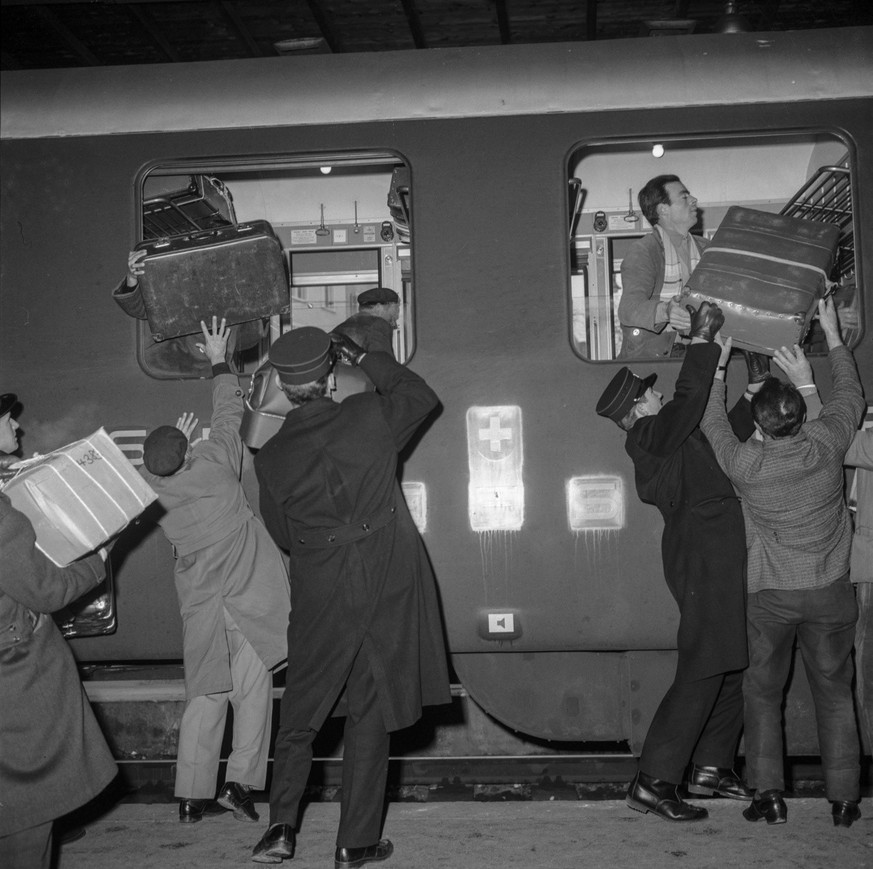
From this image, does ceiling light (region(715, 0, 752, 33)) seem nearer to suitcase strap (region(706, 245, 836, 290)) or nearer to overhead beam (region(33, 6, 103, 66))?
suitcase strap (region(706, 245, 836, 290))

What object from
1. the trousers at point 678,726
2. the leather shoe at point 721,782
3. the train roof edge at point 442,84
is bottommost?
Answer: the leather shoe at point 721,782

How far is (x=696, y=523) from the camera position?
12.3 ft

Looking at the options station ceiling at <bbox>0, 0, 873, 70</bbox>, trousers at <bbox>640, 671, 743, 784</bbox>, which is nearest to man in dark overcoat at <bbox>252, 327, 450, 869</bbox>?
trousers at <bbox>640, 671, 743, 784</bbox>

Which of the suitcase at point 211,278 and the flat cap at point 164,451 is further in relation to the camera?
the suitcase at point 211,278

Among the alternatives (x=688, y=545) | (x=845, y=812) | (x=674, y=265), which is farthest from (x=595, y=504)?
(x=845, y=812)

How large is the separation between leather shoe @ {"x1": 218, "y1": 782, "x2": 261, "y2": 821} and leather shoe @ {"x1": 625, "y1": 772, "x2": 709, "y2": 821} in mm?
1536

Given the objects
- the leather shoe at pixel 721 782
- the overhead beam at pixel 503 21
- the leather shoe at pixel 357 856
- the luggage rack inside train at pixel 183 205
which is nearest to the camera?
the leather shoe at pixel 357 856

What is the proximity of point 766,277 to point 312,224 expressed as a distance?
9.12 ft

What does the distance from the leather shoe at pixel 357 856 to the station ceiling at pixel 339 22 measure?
4642 mm

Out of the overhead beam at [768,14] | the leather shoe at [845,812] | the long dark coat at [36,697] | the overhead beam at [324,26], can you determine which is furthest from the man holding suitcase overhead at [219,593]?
the overhead beam at [768,14]

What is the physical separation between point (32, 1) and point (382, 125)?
2050 millimetres

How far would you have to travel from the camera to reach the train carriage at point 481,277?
12.8 ft

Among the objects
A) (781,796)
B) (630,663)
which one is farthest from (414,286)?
(781,796)

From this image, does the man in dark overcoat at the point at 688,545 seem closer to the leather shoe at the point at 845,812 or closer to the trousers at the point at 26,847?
the leather shoe at the point at 845,812
